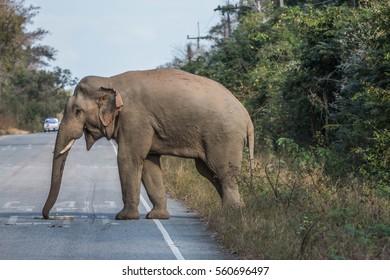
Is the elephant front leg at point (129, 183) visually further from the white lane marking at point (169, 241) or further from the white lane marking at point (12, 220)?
the white lane marking at point (12, 220)

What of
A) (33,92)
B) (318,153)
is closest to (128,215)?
(318,153)

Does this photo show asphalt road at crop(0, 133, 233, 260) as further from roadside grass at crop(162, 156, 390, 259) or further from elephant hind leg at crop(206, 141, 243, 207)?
elephant hind leg at crop(206, 141, 243, 207)

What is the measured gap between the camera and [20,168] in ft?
119

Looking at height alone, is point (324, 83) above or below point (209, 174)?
above

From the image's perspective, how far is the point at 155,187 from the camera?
19.0 m

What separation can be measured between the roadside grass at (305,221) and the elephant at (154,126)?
768 millimetres

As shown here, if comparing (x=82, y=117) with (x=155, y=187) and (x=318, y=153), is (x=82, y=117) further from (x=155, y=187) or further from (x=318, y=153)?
(x=318, y=153)

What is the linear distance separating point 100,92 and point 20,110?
82.8m

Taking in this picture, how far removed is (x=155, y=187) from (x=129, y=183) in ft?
2.10

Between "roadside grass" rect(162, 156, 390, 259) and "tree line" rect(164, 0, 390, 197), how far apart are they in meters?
1.06

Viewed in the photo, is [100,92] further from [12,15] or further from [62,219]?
[12,15]

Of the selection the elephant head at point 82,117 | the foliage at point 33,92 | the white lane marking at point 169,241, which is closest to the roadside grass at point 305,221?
the white lane marking at point 169,241

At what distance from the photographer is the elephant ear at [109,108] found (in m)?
18.5
